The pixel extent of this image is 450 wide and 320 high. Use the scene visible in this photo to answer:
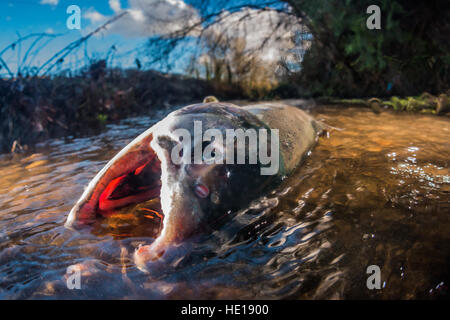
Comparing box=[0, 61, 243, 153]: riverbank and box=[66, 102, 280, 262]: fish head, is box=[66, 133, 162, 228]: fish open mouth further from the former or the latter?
box=[0, 61, 243, 153]: riverbank

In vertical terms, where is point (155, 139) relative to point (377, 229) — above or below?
above

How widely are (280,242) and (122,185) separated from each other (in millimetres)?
1213

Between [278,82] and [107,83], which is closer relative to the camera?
[107,83]

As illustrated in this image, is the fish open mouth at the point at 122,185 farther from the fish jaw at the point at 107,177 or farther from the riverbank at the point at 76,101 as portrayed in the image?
the riverbank at the point at 76,101

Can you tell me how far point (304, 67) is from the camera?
364 inches

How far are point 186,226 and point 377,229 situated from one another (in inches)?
46.9

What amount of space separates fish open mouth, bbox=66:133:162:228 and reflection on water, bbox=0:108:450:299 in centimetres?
11

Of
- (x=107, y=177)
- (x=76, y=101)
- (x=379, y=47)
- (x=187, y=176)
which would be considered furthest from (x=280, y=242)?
(x=379, y=47)

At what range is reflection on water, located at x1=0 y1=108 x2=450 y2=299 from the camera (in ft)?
4.27

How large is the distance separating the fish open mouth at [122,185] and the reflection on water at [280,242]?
0.11 meters

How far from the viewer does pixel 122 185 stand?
2.05 meters

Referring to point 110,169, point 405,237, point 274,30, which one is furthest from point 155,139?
point 274,30

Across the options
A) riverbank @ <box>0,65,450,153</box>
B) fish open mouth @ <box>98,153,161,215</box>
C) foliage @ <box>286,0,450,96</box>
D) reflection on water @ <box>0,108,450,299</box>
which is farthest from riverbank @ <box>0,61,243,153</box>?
foliage @ <box>286,0,450,96</box>
